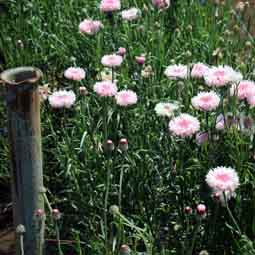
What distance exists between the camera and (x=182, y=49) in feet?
11.6

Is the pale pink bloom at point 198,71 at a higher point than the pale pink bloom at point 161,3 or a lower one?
lower

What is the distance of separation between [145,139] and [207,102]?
0.42 metres

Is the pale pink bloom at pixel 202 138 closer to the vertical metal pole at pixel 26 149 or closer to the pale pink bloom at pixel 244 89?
the pale pink bloom at pixel 244 89

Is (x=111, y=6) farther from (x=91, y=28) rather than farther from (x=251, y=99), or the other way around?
(x=251, y=99)

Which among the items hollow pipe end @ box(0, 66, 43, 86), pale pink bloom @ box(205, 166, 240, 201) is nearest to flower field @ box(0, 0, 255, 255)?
pale pink bloom @ box(205, 166, 240, 201)

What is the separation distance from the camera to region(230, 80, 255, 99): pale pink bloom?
2.52 m

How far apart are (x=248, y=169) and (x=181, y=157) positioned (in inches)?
10.0

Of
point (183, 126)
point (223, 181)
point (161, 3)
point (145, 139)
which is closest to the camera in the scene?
point (223, 181)

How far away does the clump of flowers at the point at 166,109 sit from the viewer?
2647 mm

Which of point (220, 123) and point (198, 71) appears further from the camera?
point (198, 71)

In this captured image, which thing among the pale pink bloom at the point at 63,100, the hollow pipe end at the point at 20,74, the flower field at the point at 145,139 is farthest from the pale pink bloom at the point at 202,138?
the hollow pipe end at the point at 20,74

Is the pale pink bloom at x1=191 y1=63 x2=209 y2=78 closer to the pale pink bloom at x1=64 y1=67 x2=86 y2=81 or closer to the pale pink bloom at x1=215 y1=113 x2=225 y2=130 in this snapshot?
the pale pink bloom at x1=215 y1=113 x2=225 y2=130

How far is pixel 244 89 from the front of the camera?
2537 mm

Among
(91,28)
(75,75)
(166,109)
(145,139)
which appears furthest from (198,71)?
(91,28)
